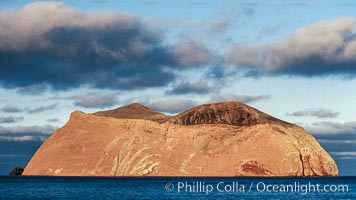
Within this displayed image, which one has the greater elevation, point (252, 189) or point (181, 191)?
point (252, 189)

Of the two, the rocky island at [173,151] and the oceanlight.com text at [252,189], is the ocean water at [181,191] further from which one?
the rocky island at [173,151]

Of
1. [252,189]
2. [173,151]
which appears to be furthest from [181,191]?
[173,151]

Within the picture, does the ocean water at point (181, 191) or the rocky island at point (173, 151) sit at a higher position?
the rocky island at point (173, 151)

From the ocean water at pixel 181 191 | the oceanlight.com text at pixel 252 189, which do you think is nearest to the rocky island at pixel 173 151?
the ocean water at pixel 181 191

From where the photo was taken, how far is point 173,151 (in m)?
183

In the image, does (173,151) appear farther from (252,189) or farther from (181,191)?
(181,191)

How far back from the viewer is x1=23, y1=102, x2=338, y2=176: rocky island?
597 ft

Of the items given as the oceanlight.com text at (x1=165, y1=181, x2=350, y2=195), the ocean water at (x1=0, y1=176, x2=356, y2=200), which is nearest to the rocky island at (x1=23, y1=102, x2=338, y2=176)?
the ocean water at (x1=0, y1=176, x2=356, y2=200)

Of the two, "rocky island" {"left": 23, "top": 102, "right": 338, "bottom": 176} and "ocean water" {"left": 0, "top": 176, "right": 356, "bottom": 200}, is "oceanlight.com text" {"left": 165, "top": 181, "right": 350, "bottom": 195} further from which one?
"rocky island" {"left": 23, "top": 102, "right": 338, "bottom": 176}

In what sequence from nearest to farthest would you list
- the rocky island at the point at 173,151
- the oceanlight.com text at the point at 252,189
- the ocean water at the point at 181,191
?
1. the ocean water at the point at 181,191
2. the oceanlight.com text at the point at 252,189
3. the rocky island at the point at 173,151

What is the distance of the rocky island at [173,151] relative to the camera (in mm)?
182000

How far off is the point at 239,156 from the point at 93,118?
1778 inches

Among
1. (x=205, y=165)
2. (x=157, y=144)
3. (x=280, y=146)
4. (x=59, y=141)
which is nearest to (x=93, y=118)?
(x=59, y=141)

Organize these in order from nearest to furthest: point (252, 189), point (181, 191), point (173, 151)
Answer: point (181, 191) < point (252, 189) < point (173, 151)
